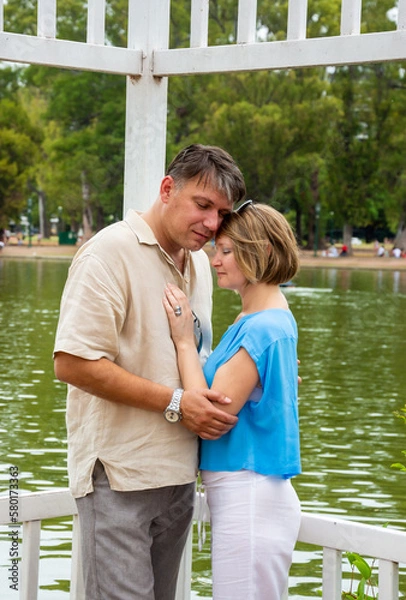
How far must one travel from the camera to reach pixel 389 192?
2347 inches

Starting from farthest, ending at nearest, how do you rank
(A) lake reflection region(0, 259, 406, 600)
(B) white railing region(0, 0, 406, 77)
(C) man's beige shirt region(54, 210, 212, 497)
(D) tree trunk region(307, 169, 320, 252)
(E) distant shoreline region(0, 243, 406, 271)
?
(D) tree trunk region(307, 169, 320, 252), (E) distant shoreline region(0, 243, 406, 271), (A) lake reflection region(0, 259, 406, 600), (B) white railing region(0, 0, 406, 77), (C) man's beige shirt region(54, 210, 212, 497)

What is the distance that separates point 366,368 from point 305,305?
12412 mm

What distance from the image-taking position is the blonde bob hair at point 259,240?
10.2ft

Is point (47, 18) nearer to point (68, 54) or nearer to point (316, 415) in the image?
point (68, 54)

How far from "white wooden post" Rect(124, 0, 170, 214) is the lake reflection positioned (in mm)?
3365

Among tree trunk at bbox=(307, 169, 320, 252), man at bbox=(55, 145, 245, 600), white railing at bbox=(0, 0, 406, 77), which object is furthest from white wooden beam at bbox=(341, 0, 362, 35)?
tree trunk at bbox=(307, 169, 320, 252)


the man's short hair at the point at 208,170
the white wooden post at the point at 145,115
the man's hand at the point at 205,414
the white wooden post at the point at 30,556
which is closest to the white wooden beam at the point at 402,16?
the man's short hair at the point at 208,170

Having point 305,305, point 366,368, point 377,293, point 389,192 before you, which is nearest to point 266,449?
point 366,368

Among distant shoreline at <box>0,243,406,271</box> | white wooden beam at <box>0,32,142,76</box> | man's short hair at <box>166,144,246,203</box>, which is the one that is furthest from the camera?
distant shoreline at <box>0,243,406,271</box>

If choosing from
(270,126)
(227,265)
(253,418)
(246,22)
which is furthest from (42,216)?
(253,418)

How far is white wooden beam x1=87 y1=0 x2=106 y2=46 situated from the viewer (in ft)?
12.0

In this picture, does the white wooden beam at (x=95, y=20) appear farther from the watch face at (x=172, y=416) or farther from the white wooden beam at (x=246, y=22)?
the watch face at (x=172, y=416)

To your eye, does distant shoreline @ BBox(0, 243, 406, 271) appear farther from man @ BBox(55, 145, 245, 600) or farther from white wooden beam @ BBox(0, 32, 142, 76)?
man @ BBox(55, 145, 245, 600)

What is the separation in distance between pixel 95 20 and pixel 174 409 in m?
1.38
